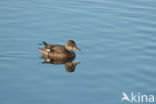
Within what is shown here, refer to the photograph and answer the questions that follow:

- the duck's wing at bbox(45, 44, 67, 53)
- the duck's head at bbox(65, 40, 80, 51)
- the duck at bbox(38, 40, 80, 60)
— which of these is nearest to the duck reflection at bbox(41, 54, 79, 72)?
the duck at bbox(38, 40, 80, 60)

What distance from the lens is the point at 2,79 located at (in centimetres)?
1230

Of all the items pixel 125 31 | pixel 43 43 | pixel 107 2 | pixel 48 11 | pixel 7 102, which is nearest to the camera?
pixel 7 102

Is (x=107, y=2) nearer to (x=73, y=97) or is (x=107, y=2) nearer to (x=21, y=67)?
(x=21, y=67)

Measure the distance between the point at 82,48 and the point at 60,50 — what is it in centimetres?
79

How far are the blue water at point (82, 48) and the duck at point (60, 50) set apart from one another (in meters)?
0.33

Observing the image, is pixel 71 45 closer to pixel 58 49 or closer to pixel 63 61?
pixel 58 49

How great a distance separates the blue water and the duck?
327 mm

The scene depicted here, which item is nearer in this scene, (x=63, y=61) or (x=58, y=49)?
(x=63, y=61)

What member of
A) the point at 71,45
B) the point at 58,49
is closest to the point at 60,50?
the point at 58,49

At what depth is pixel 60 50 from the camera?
49.7 feet

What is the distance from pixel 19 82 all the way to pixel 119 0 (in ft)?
32.0

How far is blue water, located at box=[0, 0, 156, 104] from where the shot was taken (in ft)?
38.2

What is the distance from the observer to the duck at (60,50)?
1503 centimetres

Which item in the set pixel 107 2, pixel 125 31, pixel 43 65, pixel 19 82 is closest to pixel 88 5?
pixel 107 2
